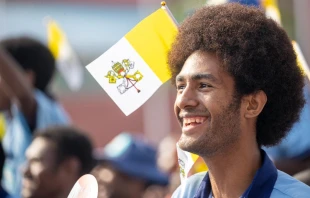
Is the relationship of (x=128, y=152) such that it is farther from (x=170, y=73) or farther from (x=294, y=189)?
(x=294, y=189)

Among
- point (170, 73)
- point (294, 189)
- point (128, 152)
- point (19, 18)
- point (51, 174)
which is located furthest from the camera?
point (19, 18)

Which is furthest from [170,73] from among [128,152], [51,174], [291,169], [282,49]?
[128,152]

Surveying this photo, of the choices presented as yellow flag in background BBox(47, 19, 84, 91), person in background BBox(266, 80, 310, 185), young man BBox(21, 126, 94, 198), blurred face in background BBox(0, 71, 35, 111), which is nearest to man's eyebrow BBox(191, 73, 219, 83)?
person in background BBox(266, 80, 310, 185)

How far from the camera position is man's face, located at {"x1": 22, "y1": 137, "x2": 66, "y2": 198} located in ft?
18.7

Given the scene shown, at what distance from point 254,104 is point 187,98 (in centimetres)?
26

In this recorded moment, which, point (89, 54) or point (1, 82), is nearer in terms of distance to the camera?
point (1, 82)

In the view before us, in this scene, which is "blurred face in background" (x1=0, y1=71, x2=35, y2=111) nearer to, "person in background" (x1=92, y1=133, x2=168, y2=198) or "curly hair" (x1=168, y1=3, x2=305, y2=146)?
"person in background" (x1=92, y1=133, x2=168, y2=198)

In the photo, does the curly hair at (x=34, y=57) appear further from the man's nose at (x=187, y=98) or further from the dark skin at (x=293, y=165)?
the man's nose at (x=187, y=98)

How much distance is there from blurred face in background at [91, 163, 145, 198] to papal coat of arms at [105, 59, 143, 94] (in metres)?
1.94

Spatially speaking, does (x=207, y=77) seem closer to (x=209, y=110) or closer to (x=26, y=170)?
(x=209, y=110)

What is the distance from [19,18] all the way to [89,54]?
5.43 feet

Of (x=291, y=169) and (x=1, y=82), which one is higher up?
(x=1, y=82)

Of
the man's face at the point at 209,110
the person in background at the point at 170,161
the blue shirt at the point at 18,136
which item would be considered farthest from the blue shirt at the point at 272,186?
the person in background at the point at 170,161

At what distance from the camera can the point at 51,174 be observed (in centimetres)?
578
